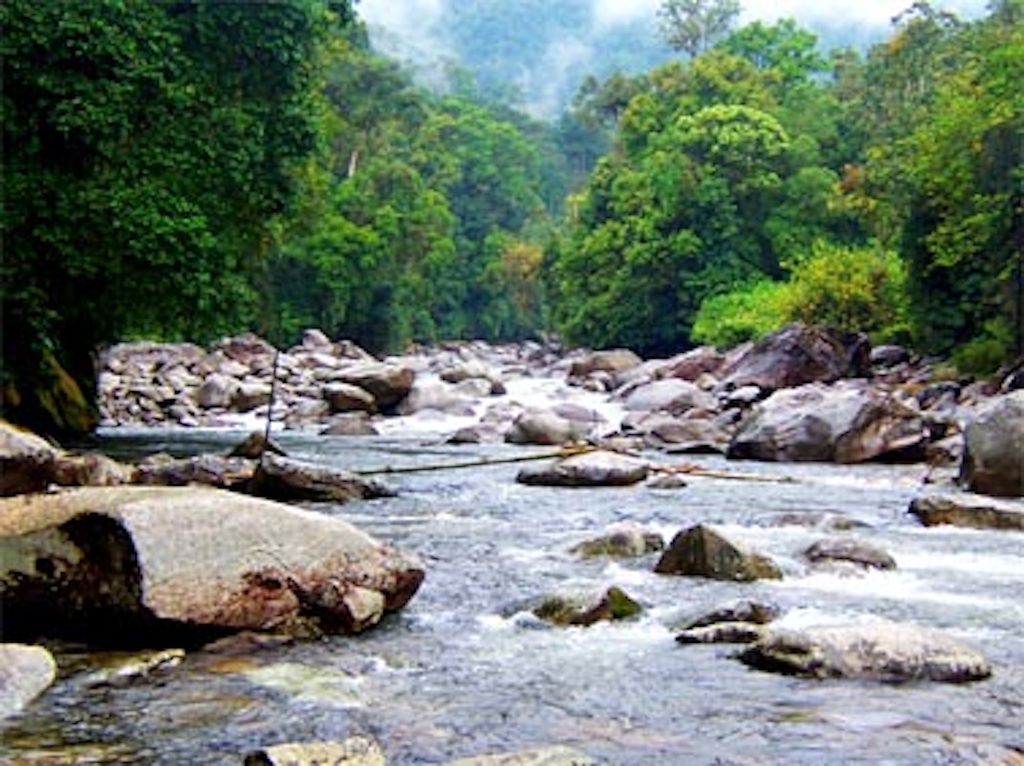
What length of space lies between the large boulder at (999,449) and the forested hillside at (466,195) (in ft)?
29.1

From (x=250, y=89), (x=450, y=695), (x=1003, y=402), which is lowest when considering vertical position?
(x=450, y=695)

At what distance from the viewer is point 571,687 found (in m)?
5.57

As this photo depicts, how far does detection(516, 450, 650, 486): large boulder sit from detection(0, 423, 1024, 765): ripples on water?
3.77m

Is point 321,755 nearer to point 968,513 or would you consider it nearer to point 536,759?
point 536,759

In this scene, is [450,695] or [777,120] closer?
[450,695]

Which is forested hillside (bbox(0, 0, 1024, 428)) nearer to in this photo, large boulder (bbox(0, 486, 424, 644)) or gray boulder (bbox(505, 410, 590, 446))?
gray boulder (bbox(505, 410, 590, 446))

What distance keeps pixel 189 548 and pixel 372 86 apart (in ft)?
171

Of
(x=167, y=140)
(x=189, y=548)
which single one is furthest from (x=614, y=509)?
(x=167, y=140)

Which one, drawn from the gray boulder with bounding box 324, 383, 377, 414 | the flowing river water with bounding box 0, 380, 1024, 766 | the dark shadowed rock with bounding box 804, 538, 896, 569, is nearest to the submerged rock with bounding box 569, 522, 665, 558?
the flowing river water with bounding box 0, 380, 1024, 766

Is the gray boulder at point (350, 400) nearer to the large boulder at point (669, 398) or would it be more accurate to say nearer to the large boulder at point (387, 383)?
the large boulder at point (387, 383)

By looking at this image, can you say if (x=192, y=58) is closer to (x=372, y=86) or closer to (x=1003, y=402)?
(x=1003, y=402)

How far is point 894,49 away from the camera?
4631 cm

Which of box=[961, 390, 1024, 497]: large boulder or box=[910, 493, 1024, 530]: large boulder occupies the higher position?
box=[961, 390, 1024, 497]: large boulder

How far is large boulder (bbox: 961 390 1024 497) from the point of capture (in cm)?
1234
